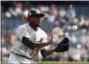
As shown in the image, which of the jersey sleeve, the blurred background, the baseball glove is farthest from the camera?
the blurred background

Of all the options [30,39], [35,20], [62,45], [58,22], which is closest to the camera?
[30,39]

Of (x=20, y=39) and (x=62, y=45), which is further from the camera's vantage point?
(x=62, y=45)

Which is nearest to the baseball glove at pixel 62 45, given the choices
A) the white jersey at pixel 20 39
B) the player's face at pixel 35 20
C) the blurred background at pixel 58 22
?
the white jersey at pixel 20 39

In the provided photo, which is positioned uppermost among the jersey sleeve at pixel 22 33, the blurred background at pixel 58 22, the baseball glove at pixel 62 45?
the blurred background at pixel 58 22

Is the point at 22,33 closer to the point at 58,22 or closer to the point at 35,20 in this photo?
the point at 35,20

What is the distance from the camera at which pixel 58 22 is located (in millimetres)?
16141

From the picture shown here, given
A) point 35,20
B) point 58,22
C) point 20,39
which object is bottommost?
point 20,39

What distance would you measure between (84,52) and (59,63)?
1178 mm

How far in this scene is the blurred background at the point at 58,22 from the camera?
601 inches

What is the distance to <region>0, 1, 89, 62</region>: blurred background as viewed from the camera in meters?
15.3

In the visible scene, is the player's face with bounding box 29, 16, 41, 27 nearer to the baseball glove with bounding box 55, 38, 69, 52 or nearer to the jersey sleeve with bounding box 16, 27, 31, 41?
the jersey sleeve with bounding box 16, 27, 31, 41

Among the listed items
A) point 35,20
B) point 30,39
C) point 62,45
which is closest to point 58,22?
point 62,45

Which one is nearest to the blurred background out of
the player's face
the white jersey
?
the white jersey

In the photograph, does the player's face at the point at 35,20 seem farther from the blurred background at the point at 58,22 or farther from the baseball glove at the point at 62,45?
the blurred background at the point at 58,22
